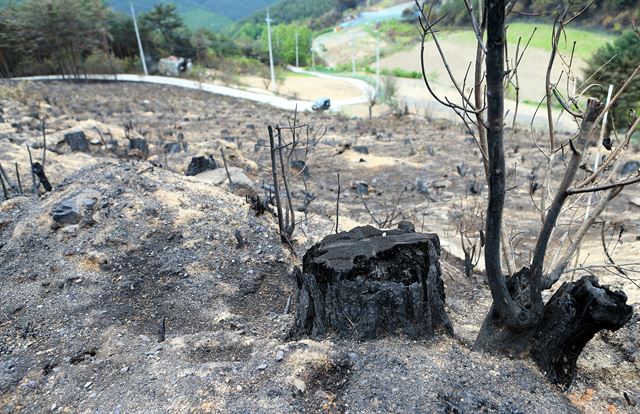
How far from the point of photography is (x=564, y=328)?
244 cm

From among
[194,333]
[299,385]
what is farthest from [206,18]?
[299,385]

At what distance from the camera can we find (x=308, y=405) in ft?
7.59

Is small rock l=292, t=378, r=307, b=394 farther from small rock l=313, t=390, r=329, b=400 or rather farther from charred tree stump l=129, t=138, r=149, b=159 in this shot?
charred tree stump l=129, t=138, r=149, b=159

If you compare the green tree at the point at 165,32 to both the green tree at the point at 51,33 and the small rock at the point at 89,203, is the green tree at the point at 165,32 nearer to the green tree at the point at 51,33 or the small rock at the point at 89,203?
the green tree at the point at 51,33

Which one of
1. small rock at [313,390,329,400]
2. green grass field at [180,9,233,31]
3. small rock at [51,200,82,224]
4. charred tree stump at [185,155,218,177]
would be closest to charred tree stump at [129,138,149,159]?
charred tree stump at [185,155,218,177]

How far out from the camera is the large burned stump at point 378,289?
268cm

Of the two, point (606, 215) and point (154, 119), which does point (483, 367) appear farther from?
point (154, 119)

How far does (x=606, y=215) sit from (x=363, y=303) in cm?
738

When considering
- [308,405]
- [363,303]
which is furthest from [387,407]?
[363,303]

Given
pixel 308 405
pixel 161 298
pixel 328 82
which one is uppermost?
pixel 308 405

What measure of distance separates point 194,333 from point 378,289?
4.92 feet

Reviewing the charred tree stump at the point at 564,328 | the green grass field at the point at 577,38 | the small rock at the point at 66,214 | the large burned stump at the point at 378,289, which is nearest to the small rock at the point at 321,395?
the large burned stump at the point at 378,289

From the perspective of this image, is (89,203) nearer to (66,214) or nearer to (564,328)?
(66,214)

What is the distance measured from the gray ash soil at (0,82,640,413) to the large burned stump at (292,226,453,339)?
11 cm
